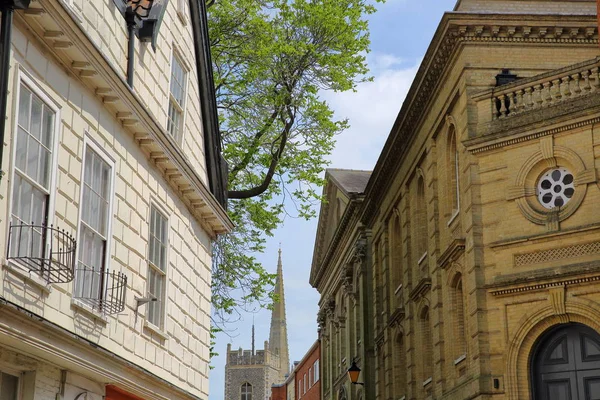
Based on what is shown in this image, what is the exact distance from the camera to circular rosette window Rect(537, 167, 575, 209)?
21.4 meters

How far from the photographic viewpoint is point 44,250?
1090cm

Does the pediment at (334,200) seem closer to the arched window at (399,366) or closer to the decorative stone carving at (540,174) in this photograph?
the arched window at (399,366)

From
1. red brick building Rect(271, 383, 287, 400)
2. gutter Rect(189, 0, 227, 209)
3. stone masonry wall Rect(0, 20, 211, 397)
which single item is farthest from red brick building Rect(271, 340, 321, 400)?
stone masonry wall Rect(0, 20, 211, 397)

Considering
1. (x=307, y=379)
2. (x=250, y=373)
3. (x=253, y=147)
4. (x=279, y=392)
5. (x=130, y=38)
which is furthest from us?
(x=250, y=373)

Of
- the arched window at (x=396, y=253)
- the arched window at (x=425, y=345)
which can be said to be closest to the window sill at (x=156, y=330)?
the arched window at (x=425, y=345)

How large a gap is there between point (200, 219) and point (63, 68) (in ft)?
23.4

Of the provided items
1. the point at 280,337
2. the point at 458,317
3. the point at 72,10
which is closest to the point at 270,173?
the point at 458,317

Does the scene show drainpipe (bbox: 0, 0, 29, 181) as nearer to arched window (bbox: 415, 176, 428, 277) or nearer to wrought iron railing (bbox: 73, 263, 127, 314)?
wrought iron railing (bbox: 73, 263, 127, 314)

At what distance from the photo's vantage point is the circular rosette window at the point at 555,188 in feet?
70.3

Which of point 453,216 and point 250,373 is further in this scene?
point 250,373

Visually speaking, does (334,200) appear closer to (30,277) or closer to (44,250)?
(44,250)

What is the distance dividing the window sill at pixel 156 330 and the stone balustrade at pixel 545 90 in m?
10.3

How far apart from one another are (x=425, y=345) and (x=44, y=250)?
19.6m

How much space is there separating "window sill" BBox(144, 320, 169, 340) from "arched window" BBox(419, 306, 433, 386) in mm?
14166
